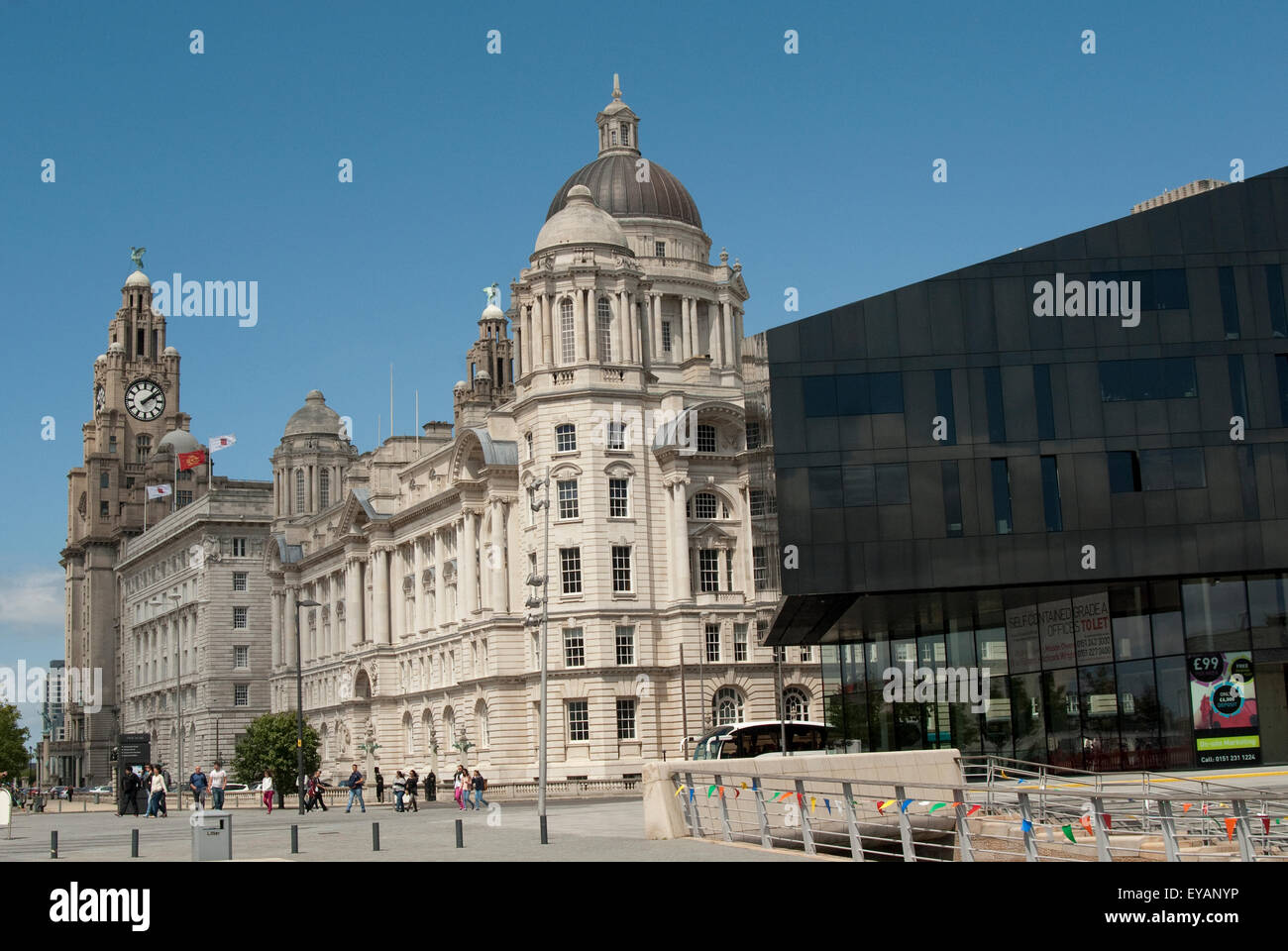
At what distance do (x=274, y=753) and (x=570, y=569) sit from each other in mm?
20399

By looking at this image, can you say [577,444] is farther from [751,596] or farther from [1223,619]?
[1223,619]

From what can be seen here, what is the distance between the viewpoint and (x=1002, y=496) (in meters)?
46.3

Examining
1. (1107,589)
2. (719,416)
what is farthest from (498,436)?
(1107,589)

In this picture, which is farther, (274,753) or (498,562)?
(274,753)

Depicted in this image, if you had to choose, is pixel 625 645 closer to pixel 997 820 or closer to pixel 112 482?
pixel 997 820

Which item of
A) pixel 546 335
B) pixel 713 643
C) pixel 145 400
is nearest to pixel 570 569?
pixel 713 643

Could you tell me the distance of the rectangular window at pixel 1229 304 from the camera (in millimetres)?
46188

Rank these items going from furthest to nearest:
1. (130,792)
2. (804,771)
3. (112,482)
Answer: (112,482) < (130,792) < (804,771)

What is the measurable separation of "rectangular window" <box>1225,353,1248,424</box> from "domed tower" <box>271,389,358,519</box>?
291ft

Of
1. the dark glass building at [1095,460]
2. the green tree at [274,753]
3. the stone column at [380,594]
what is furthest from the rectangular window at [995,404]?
the stone column at [380,594]

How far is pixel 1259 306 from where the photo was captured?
4638 cm

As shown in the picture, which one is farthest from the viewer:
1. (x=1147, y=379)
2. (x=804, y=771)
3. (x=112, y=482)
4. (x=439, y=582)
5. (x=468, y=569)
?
(x=112, y=482)

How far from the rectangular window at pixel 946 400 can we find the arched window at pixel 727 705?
3469 cm
